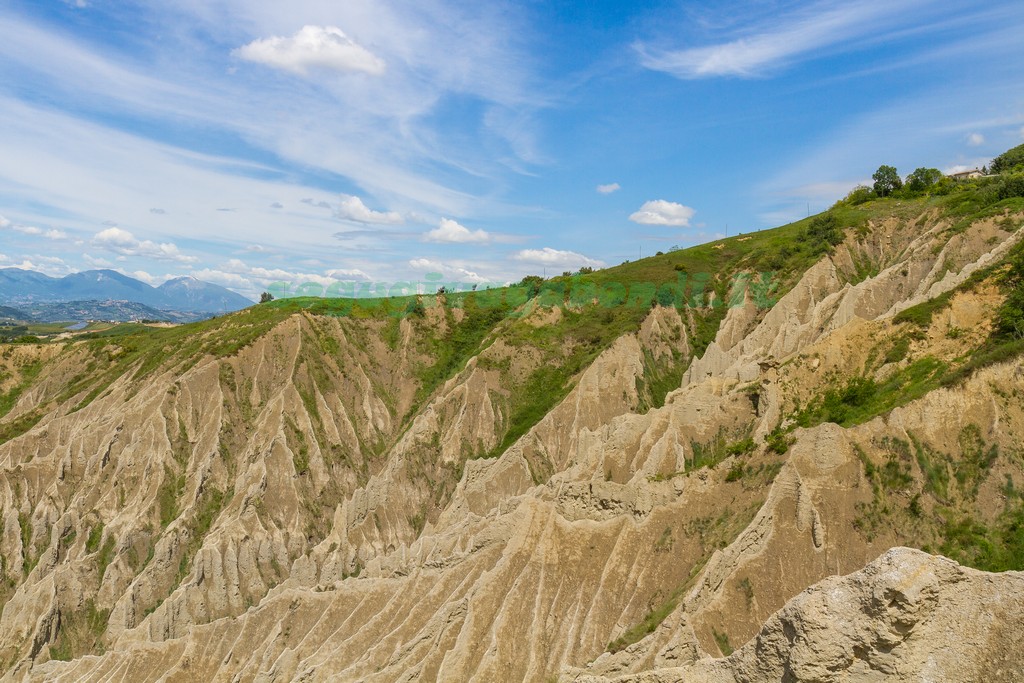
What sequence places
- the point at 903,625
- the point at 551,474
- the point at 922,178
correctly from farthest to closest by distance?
the point at 922,178, the point at 551,474, the point at 903,625

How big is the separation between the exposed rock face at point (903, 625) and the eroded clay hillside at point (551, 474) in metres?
0.06

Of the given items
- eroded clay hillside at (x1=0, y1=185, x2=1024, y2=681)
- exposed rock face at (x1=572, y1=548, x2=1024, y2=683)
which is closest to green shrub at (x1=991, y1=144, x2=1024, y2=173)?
eroded clay hillside at (x1=0, y1=185, x2=1024, y2=681)

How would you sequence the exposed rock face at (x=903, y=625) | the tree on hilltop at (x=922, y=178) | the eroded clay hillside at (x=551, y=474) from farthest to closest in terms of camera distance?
1. the tree on hilltop at (x=922, y=178)
2. the eroded clay hillside at (x=551, y=474)
3. the exposed rock face at (x=903, y=625)

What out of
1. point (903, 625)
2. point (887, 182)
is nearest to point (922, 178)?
point (887, 182)

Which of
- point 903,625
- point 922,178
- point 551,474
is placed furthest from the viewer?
point 922,178

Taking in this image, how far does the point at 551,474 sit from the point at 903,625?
40.9 meters

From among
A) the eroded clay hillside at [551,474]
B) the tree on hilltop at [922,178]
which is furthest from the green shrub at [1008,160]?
the eroded clay hillside at [551,474]

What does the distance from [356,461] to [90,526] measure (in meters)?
23.0

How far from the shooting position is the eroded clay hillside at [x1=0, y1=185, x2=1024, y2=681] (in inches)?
867

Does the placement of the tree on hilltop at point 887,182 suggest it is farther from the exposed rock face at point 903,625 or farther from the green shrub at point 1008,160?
the exposed rock face at point 903,625

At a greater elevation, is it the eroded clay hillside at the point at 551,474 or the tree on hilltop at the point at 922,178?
the tree on hilltop at the point at 922,178

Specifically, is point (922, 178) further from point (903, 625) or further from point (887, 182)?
point (903, 625)

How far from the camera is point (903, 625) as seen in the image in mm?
10922

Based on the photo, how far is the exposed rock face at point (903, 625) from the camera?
10359 millimetres
